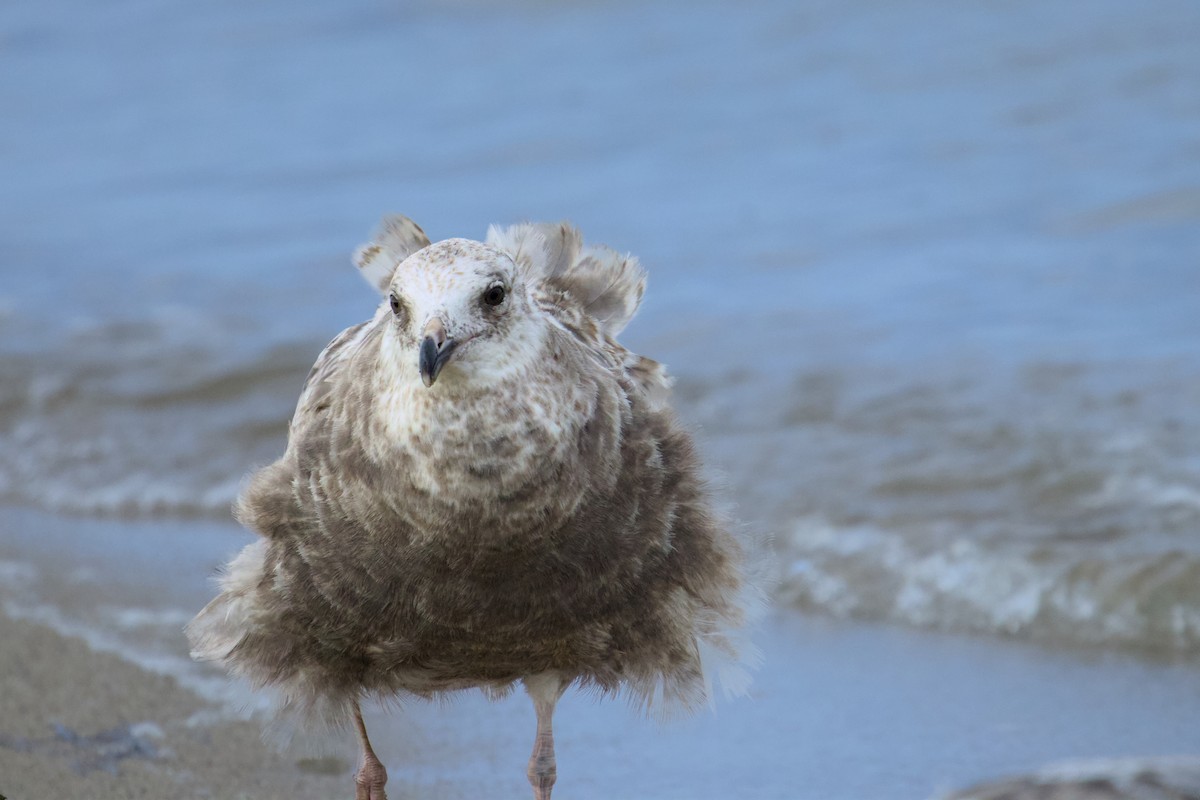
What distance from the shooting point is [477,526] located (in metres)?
3.57

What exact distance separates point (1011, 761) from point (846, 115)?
853 centimetres

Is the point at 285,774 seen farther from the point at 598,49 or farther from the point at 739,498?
the point at 598,49

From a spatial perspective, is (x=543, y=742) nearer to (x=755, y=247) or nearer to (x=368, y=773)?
(x=368, y=773)

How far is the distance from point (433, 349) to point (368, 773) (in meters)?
1.40

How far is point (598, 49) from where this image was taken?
15.2 metres

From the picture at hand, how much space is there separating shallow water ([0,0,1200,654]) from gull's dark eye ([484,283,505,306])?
4.30 ft

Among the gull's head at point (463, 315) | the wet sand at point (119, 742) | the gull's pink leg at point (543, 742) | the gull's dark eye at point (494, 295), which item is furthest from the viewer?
the wet sand at point (119, 742)

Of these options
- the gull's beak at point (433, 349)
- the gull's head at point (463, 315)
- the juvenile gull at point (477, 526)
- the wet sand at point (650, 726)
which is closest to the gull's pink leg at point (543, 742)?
the juvenile gull at point (477, 526)

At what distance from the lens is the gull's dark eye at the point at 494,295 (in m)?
3.46

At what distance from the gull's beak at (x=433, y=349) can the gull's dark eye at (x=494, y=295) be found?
15 cm

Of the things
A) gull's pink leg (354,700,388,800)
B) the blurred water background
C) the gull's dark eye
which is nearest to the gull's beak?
the gull's dark eye

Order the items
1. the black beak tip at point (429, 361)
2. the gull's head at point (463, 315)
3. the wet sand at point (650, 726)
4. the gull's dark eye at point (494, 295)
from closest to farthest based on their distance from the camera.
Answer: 1. the black beak tip at point (429, 361)
2. the gull's head at point (463, 315)
3. the gull's dark eye at point (494, 295)
4. the wet sand at point (650, 726)

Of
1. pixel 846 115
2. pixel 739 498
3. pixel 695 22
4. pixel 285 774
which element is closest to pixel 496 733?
pixel 285 774

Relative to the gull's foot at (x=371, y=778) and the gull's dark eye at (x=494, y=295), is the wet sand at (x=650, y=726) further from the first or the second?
the gull's dark eye at (x=494, y=295)
